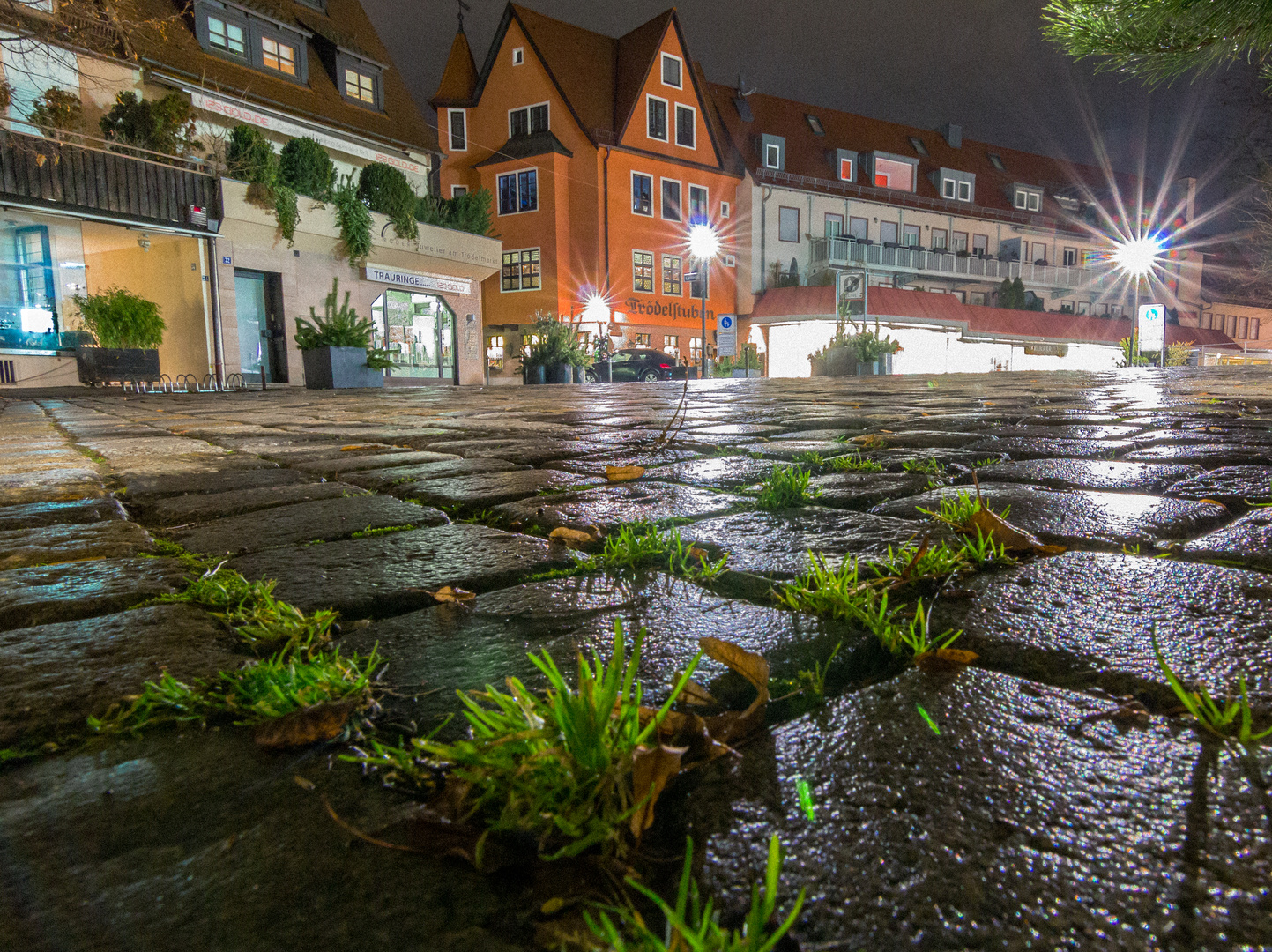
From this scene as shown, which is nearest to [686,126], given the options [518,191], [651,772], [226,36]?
[518,191]

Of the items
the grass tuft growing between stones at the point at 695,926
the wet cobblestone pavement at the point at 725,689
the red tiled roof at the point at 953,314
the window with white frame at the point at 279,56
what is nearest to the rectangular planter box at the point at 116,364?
the window with white frame at the point at 279,56

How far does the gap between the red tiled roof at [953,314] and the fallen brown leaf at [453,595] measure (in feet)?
95.5

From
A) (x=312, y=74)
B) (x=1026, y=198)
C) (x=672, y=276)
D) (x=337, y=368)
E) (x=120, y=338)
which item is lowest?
(x=337, y=368)

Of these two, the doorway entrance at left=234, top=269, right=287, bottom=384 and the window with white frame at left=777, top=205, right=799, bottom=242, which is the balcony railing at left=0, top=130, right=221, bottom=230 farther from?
the window with white frame at left=777, top=205, right=799, bottom=242

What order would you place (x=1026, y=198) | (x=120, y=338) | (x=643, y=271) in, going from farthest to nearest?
1. (x=1026, y=198)
2. (x=643, y=271)
3. (x=120, y=338)

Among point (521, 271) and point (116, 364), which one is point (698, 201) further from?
point (116, 364)

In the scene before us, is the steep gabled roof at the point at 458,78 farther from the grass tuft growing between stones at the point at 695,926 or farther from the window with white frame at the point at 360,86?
the grass tuft growing between stones at the point at 695,926

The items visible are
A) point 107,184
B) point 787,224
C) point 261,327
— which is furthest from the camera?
point 787,224

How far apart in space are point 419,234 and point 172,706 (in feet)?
68.6

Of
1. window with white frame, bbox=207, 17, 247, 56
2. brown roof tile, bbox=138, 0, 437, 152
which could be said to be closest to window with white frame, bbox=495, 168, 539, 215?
brown roof tile, bbox=138, 0, 437, 152

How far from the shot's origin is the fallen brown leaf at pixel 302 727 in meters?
0.88

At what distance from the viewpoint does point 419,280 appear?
20734 millimetres

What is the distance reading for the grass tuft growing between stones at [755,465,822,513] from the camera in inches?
83.9

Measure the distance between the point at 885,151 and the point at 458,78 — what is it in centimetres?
1937
